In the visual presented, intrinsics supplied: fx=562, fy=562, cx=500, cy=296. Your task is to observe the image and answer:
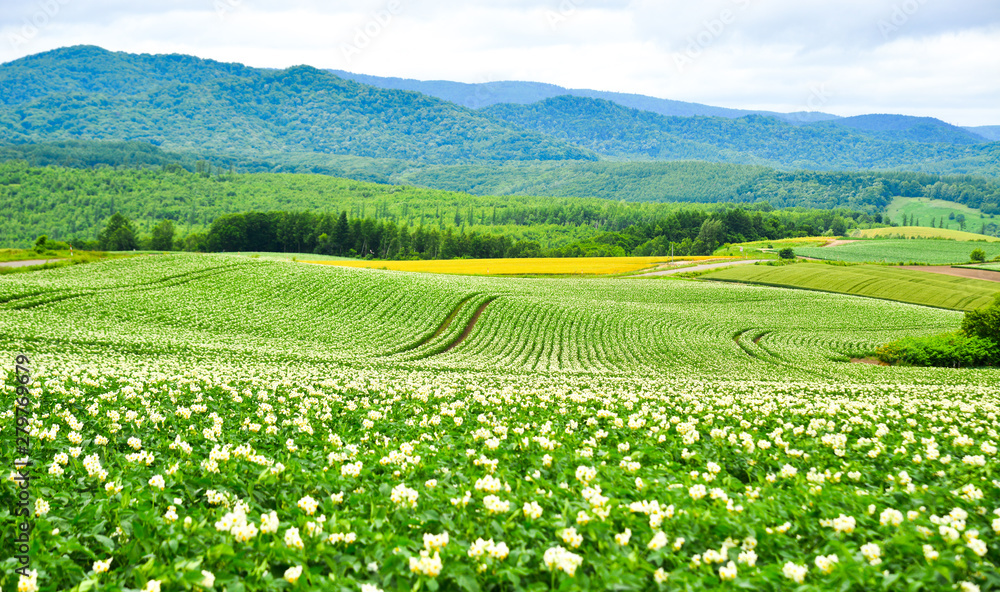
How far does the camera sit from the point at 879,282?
78.8 meters

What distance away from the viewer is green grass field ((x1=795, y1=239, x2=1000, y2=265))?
114125 mm

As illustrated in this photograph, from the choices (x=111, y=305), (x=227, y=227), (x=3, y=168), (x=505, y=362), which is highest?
(x=3, y=168)

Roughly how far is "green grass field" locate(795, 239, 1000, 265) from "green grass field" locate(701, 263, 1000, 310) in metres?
22.0

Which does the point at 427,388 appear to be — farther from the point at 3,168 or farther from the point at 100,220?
the point at 3,168

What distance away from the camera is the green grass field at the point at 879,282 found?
70.8m

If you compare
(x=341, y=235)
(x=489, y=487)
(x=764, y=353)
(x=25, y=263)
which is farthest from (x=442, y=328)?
(x=341, y=235)

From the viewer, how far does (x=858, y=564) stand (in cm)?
466

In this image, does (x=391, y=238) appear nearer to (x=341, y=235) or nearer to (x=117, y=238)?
(x=341, y=235)

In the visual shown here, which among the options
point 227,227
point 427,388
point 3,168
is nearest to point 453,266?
point 227,227

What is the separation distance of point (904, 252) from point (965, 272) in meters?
36.9

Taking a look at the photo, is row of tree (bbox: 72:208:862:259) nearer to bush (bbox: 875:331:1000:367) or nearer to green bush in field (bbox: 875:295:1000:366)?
green bush in field (bbox: 875:295:1000:366)

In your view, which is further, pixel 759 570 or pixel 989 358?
pixel 989 358

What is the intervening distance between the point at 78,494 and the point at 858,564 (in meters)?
7.76

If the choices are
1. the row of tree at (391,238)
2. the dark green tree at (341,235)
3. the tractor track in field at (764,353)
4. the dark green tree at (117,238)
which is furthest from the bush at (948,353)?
the dark green tree at (117,238)
